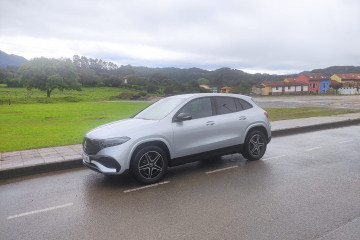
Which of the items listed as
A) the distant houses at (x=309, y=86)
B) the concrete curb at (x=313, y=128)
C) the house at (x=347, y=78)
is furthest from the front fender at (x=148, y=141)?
the house at (x=347, y=78)

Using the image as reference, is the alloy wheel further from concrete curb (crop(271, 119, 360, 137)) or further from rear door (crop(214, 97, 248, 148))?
concrete curb (crop(271, 119, 360, 137))

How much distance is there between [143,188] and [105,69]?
136 metres

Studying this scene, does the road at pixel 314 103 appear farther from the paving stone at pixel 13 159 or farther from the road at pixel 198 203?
the paving stone at pixel 13 159

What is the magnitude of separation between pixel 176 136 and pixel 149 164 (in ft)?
2.49

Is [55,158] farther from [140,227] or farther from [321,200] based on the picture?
[321,200]

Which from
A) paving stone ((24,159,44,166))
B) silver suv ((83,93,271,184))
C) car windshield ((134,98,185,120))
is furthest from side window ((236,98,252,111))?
paving stone ((24,159,44,166))

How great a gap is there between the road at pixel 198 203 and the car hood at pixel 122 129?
955 mm

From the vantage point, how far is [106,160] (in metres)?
5.22

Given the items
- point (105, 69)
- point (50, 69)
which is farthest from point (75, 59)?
point (50, 69)

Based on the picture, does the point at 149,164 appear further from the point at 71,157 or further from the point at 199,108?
the point at 71,157

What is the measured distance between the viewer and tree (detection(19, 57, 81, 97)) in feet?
219

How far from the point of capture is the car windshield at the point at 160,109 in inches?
238

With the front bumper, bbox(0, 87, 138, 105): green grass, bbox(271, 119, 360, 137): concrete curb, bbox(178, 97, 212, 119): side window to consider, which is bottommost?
bbox(271, 119, 360, 137): concrete curb

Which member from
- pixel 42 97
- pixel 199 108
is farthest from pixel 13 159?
pixel 42 97
